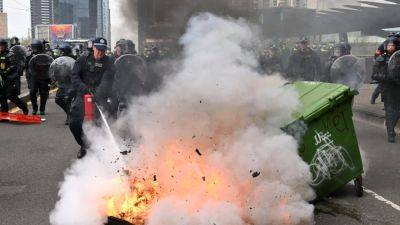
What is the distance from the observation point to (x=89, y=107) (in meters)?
6.33

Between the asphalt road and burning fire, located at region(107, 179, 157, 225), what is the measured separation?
1.14 metres

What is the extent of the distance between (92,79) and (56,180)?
1578 millimetres

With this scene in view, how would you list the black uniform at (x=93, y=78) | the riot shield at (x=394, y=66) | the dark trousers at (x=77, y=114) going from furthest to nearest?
the riot shield at (x=394, y=66), the black uniform at (x=93, y=78), the dark trousers at (x=77, y=114)

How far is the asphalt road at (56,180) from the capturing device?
4.86 metres

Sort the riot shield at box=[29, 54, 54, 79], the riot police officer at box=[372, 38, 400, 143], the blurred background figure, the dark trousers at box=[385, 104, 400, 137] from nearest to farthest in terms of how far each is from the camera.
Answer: the blurred background figure < the riot police officer at box=[372, 38, 400, 143] < the dark trousers at box=[385, 104, 400, 137] < the riot shield at box=[29, 54, 54, 79]

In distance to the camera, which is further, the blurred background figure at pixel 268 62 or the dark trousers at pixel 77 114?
the dark trousers at pixel 77 114

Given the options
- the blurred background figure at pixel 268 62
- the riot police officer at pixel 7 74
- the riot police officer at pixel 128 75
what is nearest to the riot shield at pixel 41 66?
the riot police officer at pixel 7 74

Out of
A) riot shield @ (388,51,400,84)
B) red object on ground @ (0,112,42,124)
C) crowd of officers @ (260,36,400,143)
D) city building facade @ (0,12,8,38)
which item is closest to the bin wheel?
crowd of officers @ (260,36,400,143)

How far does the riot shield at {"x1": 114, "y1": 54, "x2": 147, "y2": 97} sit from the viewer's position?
28.0ft

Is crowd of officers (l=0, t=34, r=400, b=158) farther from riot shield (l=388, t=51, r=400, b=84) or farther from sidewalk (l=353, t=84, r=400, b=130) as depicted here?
sidewalk (l=353, t=84, r=400, b=130)

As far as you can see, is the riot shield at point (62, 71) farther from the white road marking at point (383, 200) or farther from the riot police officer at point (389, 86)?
the white road marking at point (383, 200)

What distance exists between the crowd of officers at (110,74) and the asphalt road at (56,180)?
0.55 meters

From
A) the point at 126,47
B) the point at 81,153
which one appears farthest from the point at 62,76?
the point at 81,153

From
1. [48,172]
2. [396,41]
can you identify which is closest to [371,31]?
[396,41]
